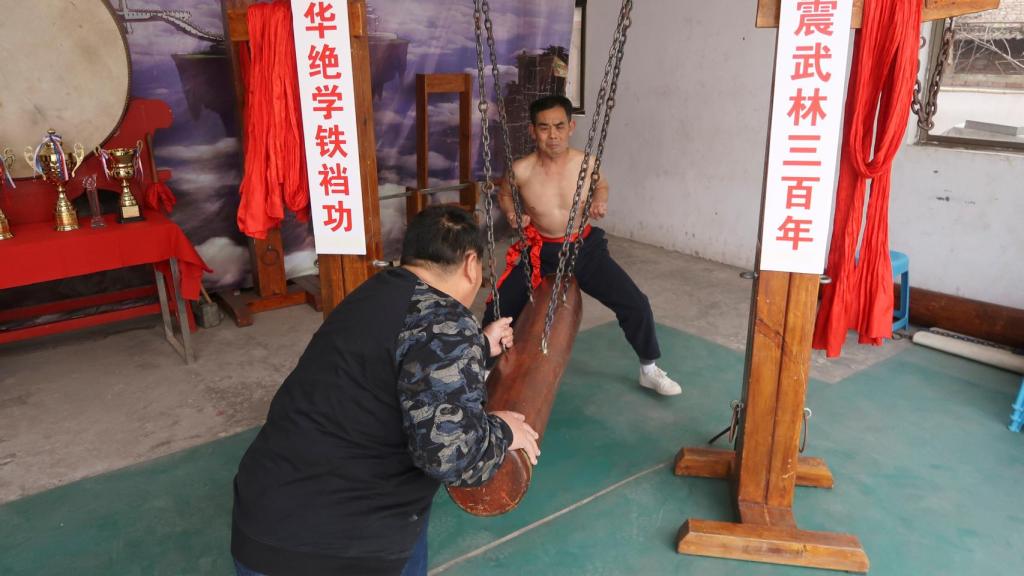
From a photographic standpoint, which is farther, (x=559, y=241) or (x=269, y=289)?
(x=269, y=289)

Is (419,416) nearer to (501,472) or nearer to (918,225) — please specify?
(501,472)

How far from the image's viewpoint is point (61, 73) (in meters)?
3.64

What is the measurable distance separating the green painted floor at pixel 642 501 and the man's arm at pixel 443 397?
1.06 meters

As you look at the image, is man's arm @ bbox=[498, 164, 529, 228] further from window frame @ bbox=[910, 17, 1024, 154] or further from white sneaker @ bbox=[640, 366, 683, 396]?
window frame @ bbox=[910, 17, 1024, 154]

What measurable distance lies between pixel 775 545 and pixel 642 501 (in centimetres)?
51

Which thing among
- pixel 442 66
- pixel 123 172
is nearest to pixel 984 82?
pixel 442 66

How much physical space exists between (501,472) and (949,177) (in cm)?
385

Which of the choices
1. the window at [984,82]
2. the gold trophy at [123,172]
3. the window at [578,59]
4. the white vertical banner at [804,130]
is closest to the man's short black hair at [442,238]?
the white vertical banner at [804,130]

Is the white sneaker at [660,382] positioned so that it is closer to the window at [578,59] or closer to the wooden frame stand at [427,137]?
the wooden frame stand at [427,137]

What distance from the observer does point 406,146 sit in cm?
568

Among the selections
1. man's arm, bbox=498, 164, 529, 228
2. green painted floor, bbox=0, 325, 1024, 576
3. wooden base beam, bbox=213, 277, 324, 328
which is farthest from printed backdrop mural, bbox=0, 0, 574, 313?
man's arm, bbox=498, 164, 529, 228

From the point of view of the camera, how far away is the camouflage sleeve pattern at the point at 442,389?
53.0 inches

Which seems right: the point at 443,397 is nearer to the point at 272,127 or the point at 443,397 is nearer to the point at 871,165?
the point at 272,127

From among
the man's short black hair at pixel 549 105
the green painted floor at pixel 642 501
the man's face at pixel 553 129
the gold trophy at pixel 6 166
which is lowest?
the green painted floor at pixel 642 501
